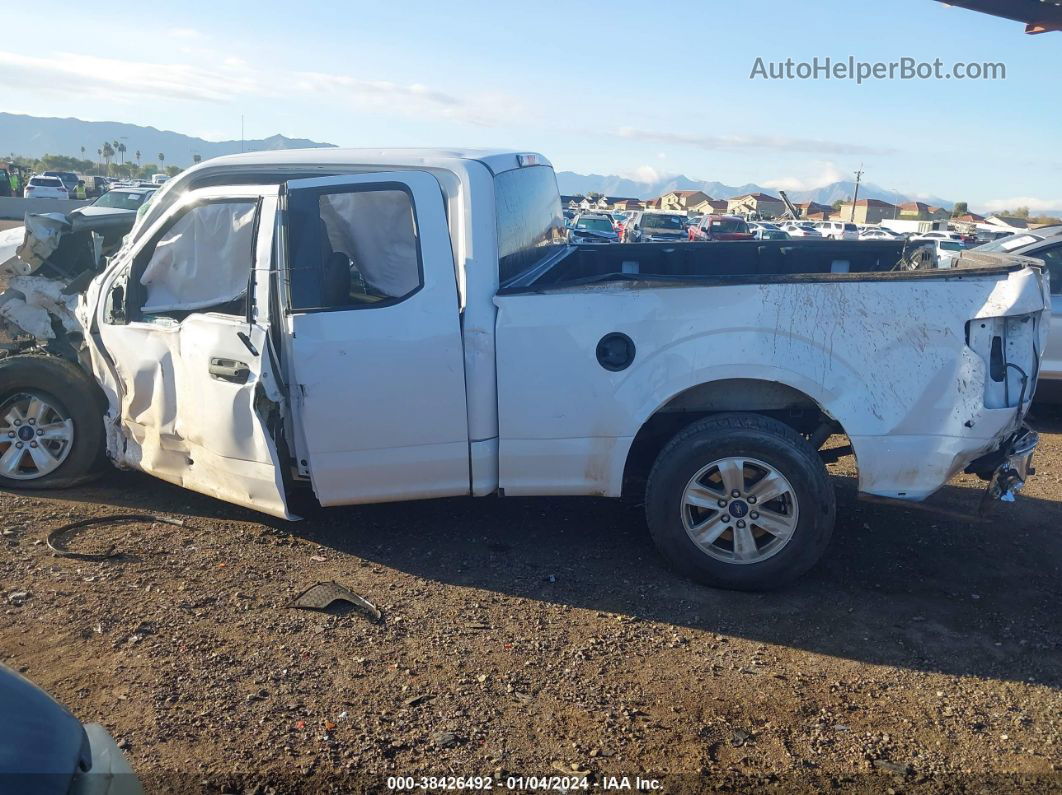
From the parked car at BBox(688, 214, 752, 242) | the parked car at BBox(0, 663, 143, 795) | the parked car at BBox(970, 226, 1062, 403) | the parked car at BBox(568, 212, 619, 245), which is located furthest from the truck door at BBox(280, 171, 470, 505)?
the parked car at BBox(688, 214, 752, 242)

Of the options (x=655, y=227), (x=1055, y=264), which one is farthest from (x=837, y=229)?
(x=1055, y=264)

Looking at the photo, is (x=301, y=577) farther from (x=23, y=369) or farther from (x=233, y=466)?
(x=23, y=369)

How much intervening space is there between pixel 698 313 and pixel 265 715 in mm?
2555

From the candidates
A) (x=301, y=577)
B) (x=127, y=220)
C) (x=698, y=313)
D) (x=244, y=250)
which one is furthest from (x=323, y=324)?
(x=127, y=220)

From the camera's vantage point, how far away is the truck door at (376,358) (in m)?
4.36

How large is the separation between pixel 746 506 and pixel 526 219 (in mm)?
2076

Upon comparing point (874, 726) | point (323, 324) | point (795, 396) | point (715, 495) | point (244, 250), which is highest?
point (244, 250)

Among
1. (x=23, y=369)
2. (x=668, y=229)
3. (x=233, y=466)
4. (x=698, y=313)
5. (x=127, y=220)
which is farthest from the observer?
(x=668, y=229)

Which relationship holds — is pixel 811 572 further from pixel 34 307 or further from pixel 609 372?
pixel 34 307

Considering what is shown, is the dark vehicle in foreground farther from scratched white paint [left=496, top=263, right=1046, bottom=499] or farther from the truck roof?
scratched white paint [left=496, top=263, right=1046, bottom=499]

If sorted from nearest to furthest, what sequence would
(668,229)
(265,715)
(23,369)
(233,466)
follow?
1. (265,715)
2. (233,466)
3. (23,369)
4. (668,229)

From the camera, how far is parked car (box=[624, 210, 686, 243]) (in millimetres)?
28328

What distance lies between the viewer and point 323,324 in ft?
14.4

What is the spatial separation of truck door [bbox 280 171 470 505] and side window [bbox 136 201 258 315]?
65cm
